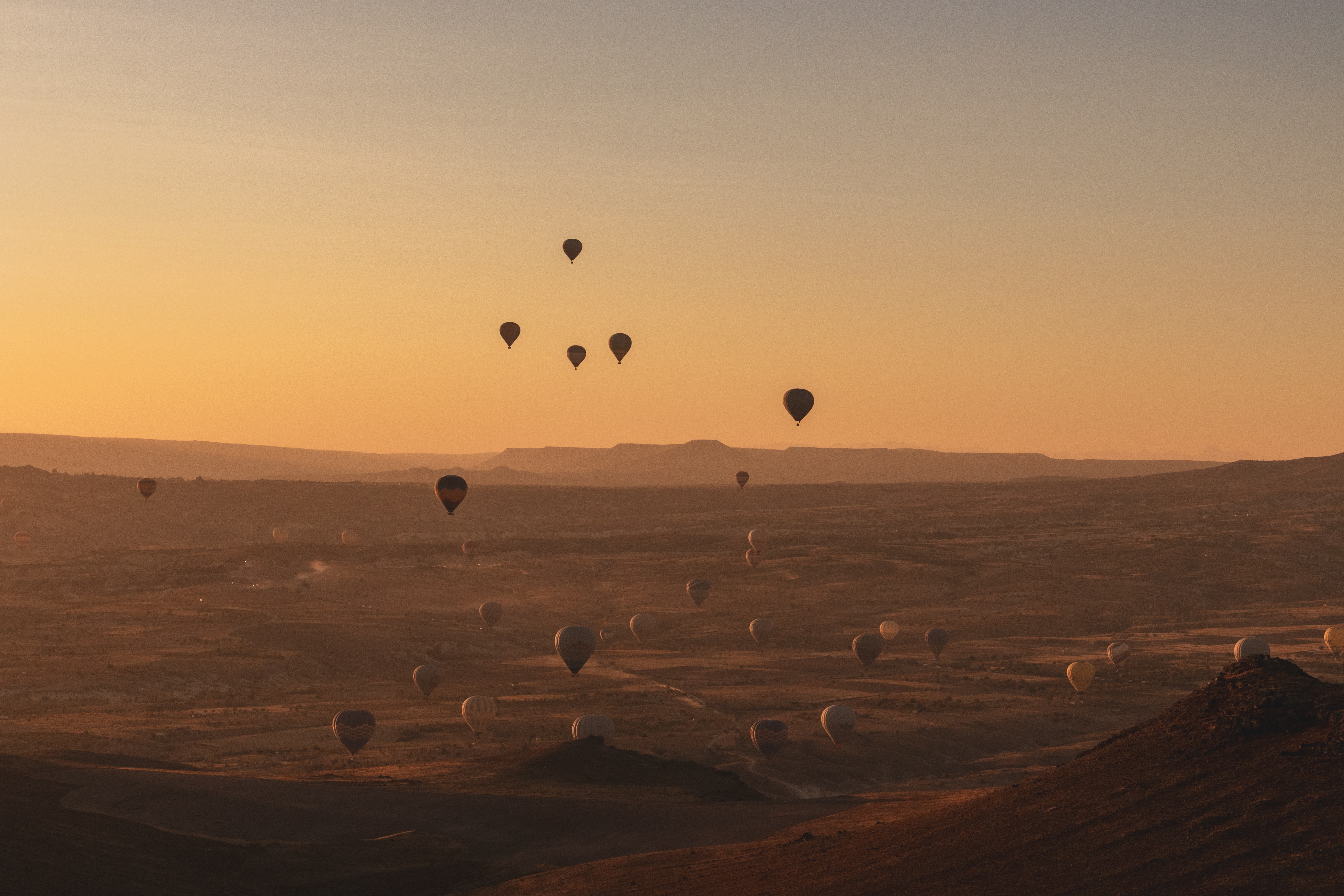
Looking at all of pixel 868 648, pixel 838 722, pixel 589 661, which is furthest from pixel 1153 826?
pixel 589 661

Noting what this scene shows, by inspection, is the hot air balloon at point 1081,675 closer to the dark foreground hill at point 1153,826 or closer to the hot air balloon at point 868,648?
the hot air balloon at point 868,648

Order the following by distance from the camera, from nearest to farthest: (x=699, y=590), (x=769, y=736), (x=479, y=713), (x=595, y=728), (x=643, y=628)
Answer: (x=769, y=736)
(x=595, y=728)
(x=479, y=713)
(x=643, y=628)
(x=699, y=590)

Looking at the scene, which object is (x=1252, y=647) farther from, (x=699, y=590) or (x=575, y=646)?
(x=699, y=590)

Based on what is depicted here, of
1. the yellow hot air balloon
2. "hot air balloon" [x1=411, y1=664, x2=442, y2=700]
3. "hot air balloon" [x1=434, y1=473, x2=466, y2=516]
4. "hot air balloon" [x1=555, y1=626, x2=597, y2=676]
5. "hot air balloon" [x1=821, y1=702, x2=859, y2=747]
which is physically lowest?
the yellow hot air balloon

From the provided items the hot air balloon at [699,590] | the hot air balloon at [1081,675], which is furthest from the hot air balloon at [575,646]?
the hot air balloon at [699,590]

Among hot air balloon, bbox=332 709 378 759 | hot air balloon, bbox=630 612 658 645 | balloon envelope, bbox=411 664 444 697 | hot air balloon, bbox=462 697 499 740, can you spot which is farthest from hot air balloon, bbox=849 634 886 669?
hot air balloon, bbox=332 709 378 759

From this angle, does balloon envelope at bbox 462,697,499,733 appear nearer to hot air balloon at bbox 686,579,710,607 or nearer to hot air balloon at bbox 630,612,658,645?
hot air balloon at bbox 630,612,658,645

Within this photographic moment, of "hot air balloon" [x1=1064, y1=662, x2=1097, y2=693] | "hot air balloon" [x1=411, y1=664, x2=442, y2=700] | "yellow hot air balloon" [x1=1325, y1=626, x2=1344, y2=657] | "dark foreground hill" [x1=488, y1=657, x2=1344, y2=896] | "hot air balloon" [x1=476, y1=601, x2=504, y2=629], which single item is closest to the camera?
"dark foreground hill" [x1=488, y1=657, x2=1344, y2=896]

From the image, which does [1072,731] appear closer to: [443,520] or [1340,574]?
[1340,574]
